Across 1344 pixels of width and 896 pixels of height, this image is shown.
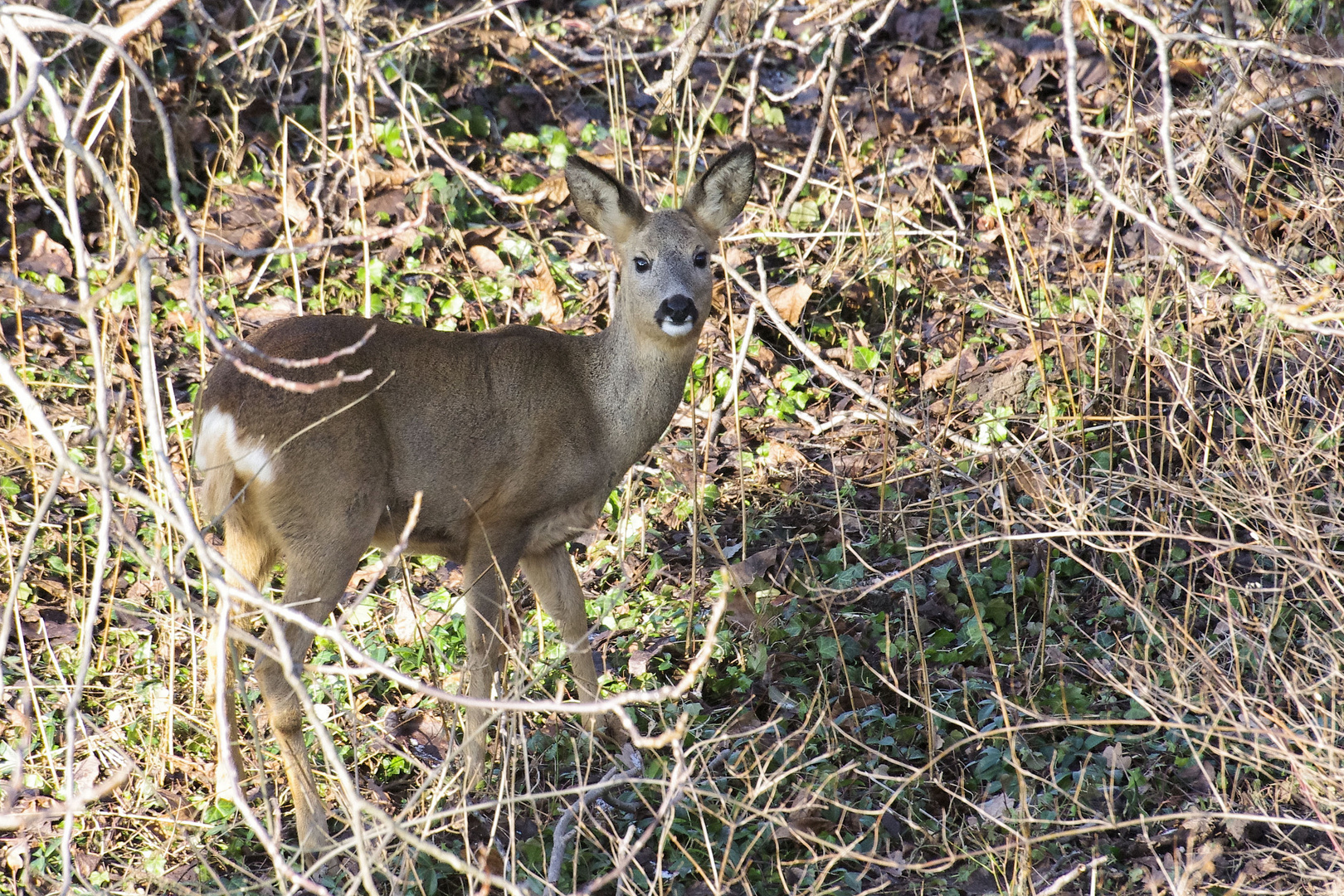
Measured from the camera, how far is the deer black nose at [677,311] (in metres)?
4.83

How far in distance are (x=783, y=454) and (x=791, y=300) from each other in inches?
34.8

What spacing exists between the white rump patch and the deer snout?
4.75 ft

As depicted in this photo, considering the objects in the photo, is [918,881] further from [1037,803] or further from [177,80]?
[177,80]

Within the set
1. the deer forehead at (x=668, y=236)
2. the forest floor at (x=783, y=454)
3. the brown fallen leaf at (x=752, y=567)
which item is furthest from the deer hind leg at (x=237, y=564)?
the brown fallen leaf at (x=752, y=567)

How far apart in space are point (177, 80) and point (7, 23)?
17.3 ft

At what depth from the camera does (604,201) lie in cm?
523

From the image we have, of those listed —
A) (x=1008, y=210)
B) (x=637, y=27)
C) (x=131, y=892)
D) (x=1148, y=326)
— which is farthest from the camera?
(x=637, y=27)

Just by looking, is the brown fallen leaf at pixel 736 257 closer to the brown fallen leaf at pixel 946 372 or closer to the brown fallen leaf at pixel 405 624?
the brown fallen leaf at pixel 946 372

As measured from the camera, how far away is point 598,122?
8.27 metres

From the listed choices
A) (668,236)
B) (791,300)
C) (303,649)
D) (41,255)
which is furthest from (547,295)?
(303,649)

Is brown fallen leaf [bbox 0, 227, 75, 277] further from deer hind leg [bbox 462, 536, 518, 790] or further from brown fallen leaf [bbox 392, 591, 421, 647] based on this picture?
deer hind leg [bbox 462, 536, 518, 790]

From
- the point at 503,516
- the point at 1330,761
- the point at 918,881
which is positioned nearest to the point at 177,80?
the point at 503,516

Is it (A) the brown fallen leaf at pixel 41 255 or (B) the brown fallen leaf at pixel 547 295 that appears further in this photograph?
(B) the brown fallen leaf at pixel 547 295

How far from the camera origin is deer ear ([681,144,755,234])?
525 centimetres
